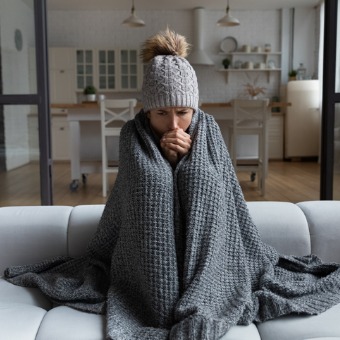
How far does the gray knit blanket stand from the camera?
4.03 ft

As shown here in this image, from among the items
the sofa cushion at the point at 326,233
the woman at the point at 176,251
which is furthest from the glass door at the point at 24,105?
the sofa cushion at the point at 326,233

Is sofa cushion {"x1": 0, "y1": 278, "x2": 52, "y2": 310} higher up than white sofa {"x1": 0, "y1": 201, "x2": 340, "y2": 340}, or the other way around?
white sofa {"x1": 0, "y1": 201, "x2": 340, "y2": 340}

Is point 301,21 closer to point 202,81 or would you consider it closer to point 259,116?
point 202,81

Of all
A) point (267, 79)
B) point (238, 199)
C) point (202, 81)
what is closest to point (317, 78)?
point (267, 79)

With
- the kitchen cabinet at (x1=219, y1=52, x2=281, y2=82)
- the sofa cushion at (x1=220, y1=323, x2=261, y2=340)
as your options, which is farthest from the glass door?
the kitchen cabinet at (x1=219, y1=52, x2=281, y2=82)

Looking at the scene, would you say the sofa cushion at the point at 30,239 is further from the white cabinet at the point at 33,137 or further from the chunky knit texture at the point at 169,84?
the white cabinet at the point at 33,137

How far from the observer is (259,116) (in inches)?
199

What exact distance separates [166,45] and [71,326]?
0.89 m

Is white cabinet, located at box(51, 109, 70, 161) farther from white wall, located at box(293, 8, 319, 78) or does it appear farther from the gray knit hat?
the gray knit hat

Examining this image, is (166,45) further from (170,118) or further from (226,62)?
(226,62)

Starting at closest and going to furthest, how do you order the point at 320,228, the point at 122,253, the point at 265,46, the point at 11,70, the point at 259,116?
the point at 122,253 < the point at 320,228 < the point at 11,70 < the point at 259,116 < the point at 265,46

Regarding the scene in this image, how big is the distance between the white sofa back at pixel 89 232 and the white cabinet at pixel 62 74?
6.95 meters

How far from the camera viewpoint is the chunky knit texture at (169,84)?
4.69ft

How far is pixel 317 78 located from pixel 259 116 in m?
3.73
